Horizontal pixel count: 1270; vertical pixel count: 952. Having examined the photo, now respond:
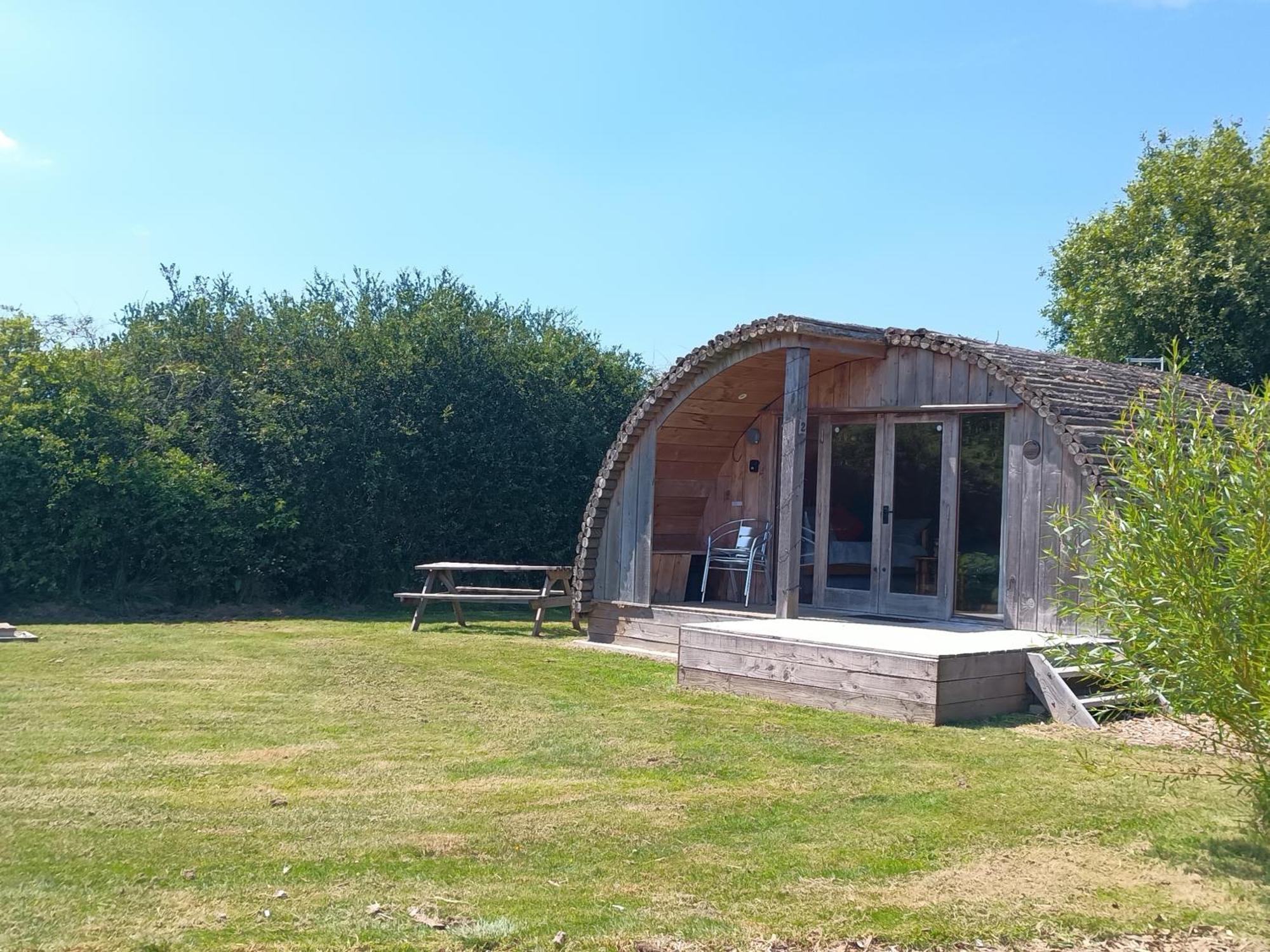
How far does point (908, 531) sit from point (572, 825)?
6.95 meters

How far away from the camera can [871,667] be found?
27.6 feet

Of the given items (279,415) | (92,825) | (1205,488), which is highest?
(279,415)

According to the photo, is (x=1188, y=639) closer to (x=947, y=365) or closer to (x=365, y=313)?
(x=947, y=365)

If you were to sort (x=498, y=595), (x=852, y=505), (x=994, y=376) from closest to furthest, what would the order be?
(x=994, y=376) < (x=852, y=505) < (x=498, y=595)

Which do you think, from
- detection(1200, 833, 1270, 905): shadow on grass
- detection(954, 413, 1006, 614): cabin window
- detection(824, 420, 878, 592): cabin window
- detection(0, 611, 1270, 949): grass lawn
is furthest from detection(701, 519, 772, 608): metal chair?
detection(1200, 833, 1270, 905): shadow on grass

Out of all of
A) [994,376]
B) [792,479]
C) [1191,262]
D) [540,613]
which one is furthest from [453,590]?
[1191,262]

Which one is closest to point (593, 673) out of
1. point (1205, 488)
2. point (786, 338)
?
point (786, 338)

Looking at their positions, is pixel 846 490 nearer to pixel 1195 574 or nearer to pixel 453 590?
pixel 453 590

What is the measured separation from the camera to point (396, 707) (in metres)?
8.65

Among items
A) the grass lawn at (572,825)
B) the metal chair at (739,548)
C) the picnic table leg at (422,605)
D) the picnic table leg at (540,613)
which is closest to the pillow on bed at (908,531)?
the metal chair at (739,548)

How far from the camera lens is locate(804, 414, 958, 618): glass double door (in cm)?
1136

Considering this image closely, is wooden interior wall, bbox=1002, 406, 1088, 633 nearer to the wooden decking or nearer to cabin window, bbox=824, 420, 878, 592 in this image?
the wooden decking

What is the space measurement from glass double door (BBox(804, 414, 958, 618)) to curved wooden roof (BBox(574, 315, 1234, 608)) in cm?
83

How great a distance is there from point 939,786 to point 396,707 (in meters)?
4.06
